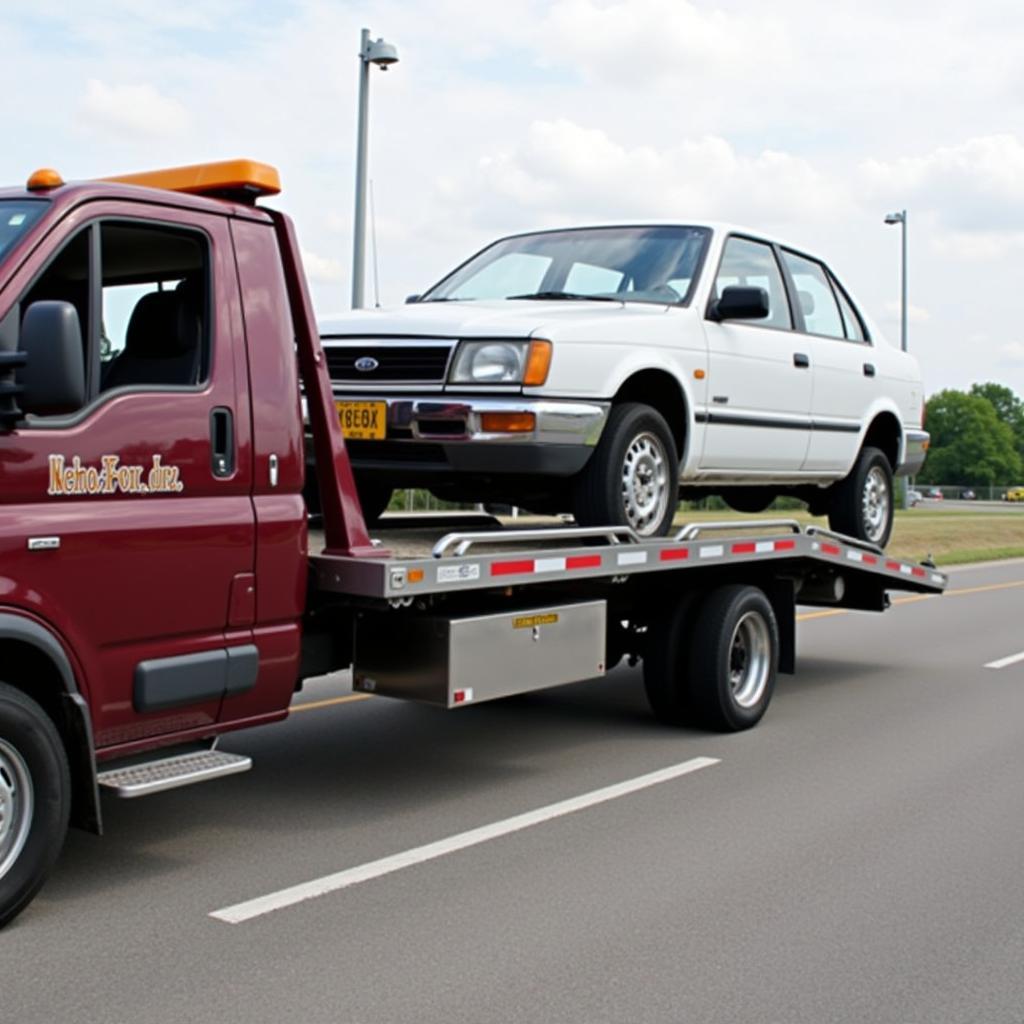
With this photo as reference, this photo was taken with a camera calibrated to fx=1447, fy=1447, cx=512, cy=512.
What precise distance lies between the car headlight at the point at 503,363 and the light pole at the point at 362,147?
6.40 m

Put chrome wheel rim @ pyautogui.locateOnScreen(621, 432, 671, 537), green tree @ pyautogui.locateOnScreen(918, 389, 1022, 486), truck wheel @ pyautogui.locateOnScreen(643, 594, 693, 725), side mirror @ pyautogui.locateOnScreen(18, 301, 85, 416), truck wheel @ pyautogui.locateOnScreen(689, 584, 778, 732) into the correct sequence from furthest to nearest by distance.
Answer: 1. green tree @ pyautogui.locateOnScreen(918, 389, 1022, 486)
2. truck wheel @ pyautogui.locateOnScreen(643, 594, 693, 725)
3. truck wheel @ pyautogui.locateOnScreen(689, 584, 778, 732)
4. chrome wheel rim @ pyautogui.locateOnScreen(621, 432, 671, 537)
5. side mirror @ pyautogui.locateOnScreen(18, 301, 85, 416)

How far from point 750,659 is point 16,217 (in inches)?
198

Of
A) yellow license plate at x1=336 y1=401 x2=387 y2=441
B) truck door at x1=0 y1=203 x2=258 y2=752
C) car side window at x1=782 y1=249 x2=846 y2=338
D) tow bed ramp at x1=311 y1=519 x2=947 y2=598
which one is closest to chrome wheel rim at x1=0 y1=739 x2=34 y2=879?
truck door at x1=0 y1=203 x2=258 y2=752

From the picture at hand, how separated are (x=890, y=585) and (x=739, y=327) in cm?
264

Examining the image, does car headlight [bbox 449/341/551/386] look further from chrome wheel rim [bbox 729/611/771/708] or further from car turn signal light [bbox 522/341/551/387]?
chrome wheel rim [bbox 729/611/771/708]

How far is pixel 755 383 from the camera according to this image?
819cm

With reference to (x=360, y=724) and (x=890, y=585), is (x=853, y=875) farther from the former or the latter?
(x=890, y=585)

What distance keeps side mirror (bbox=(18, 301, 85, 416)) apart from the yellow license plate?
2285 mm

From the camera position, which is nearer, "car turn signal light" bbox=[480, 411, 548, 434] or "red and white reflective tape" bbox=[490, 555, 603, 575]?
"red and white reflective tape" bbox=[490, 555, 603, 575]

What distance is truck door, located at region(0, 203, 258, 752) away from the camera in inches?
178

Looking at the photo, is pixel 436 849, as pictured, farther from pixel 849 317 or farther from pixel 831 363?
pixel 849 317

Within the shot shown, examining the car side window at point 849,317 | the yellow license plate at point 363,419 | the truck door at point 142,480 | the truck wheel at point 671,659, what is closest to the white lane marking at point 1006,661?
the car side window at point 849,317

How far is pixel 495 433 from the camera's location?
648cm

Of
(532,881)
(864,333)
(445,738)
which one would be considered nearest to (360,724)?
(445,738)
